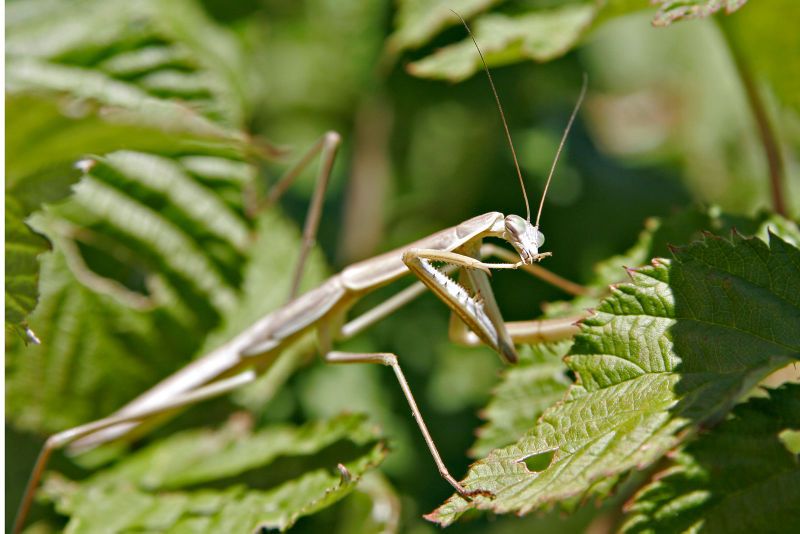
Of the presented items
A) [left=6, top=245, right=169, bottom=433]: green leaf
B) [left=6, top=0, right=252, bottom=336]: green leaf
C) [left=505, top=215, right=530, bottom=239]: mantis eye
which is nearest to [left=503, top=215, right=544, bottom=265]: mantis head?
[left=505, top=215, right=530, bottom=239]: mantis eye

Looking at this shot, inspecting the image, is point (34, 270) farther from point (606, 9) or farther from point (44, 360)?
point (606, 9)

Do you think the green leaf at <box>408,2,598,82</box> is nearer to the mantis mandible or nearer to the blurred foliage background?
the blurred foliage background

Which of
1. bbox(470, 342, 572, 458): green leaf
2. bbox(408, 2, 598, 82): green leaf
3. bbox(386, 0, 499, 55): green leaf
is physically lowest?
bbox(470, 342, 572, 458): green leaf

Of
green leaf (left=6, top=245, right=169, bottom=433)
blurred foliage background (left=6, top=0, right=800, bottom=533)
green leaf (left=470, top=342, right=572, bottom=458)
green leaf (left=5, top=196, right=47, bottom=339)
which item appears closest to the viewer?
green leaf (left=5, top=196, right=47, bottom=339)


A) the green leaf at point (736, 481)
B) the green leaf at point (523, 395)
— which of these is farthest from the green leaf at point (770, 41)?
the green leaf at point (736, 481)

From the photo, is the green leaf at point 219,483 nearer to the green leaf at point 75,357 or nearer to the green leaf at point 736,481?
the green leaf at point 75,357
